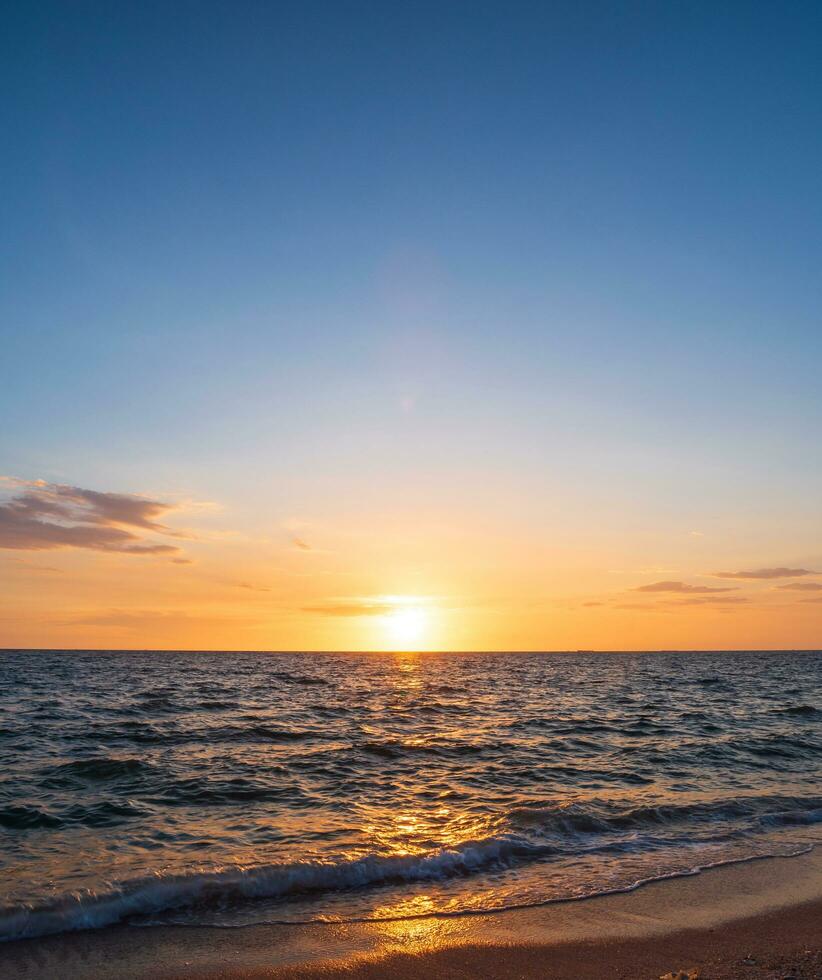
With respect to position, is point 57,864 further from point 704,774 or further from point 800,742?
point 800,742

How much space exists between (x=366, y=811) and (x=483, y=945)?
23.4ft

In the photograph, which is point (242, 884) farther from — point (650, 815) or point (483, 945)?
point (650, 815)

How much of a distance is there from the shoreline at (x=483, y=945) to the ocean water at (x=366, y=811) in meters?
0.53

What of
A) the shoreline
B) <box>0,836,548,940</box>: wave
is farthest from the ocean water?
the shoreline

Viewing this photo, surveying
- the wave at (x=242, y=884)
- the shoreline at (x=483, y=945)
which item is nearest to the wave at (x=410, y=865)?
the wave at (x=242, y=884)

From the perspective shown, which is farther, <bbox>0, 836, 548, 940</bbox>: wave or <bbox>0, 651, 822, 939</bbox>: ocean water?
<bbox>0, 651, 822, 939</bbox>: ocean water

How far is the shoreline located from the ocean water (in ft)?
1.73

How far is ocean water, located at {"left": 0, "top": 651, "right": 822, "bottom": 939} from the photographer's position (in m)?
10.1

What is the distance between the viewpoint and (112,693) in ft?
155

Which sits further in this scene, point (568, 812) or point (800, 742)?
point (800, 742)

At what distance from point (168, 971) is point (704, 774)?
54.7 ft

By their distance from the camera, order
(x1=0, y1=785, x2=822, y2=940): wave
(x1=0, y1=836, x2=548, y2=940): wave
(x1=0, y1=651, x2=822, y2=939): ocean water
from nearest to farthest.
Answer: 1. (x1=0, y1=836, x2=548, y2=940): wave
2. (x1=0, y1=785, x2=822, y2=940): wave
3. (x1=0, y1=651, x2=822, y2=939): ocean water

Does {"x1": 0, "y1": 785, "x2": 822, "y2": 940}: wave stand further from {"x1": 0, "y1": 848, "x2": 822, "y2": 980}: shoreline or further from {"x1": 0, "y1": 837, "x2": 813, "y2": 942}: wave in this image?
{"x1": 0, "y1": 848, "x2": 822, "y2": 980}: shoreline

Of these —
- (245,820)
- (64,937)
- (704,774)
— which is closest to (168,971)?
(64,937)
